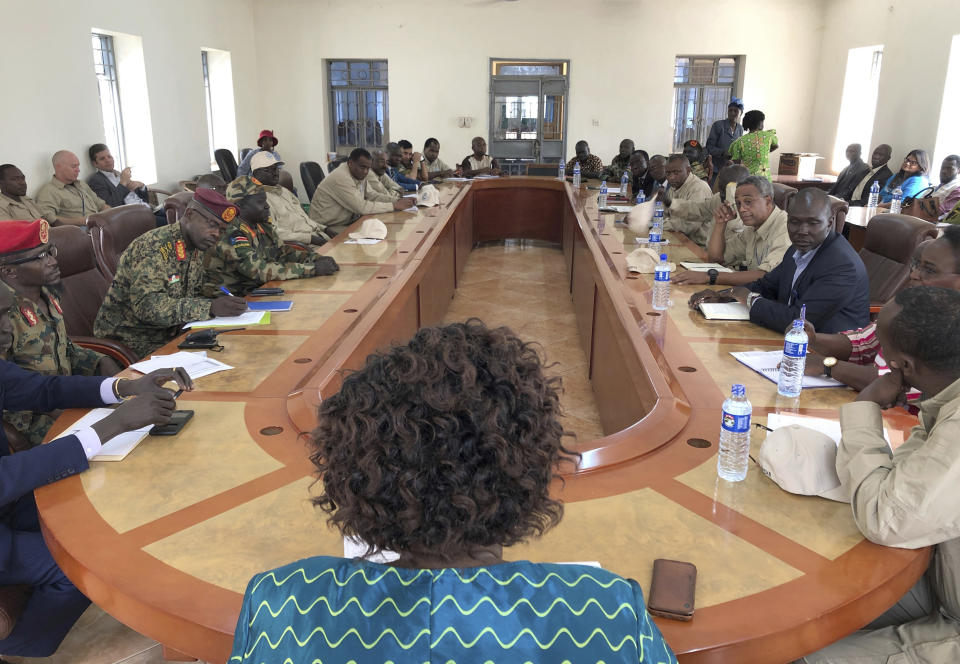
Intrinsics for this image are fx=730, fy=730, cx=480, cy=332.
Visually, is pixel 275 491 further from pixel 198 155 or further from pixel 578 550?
pixel 198 155

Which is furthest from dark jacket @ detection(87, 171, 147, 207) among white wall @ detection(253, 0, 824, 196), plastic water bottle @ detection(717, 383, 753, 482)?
plastic water bottle @ detection(717, 383, 753, 482)

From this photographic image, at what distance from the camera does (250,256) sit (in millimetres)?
3262

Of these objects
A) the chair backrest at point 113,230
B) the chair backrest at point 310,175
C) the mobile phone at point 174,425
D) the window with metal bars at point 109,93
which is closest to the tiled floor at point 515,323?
the mobile phone at point 174,425

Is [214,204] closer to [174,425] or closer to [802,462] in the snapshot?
[174,425]

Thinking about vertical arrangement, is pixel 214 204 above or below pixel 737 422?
above

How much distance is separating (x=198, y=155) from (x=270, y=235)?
18.7ft

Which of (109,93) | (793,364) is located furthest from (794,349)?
(109,93)

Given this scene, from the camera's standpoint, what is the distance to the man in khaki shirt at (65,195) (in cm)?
574

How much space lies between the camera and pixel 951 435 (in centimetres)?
123

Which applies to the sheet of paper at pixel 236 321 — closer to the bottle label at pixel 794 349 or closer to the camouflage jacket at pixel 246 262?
the camouflage jacket at pixel 246 262

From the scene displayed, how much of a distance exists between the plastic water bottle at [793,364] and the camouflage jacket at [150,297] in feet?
6.30

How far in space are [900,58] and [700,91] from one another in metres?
2.98

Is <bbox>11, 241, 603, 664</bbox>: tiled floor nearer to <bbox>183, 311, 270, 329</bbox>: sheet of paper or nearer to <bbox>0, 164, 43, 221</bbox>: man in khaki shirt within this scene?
<bbox>183, 311, 270, 329</bbox>: sheet of paper

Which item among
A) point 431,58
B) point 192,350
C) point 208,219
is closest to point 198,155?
point 431,58
